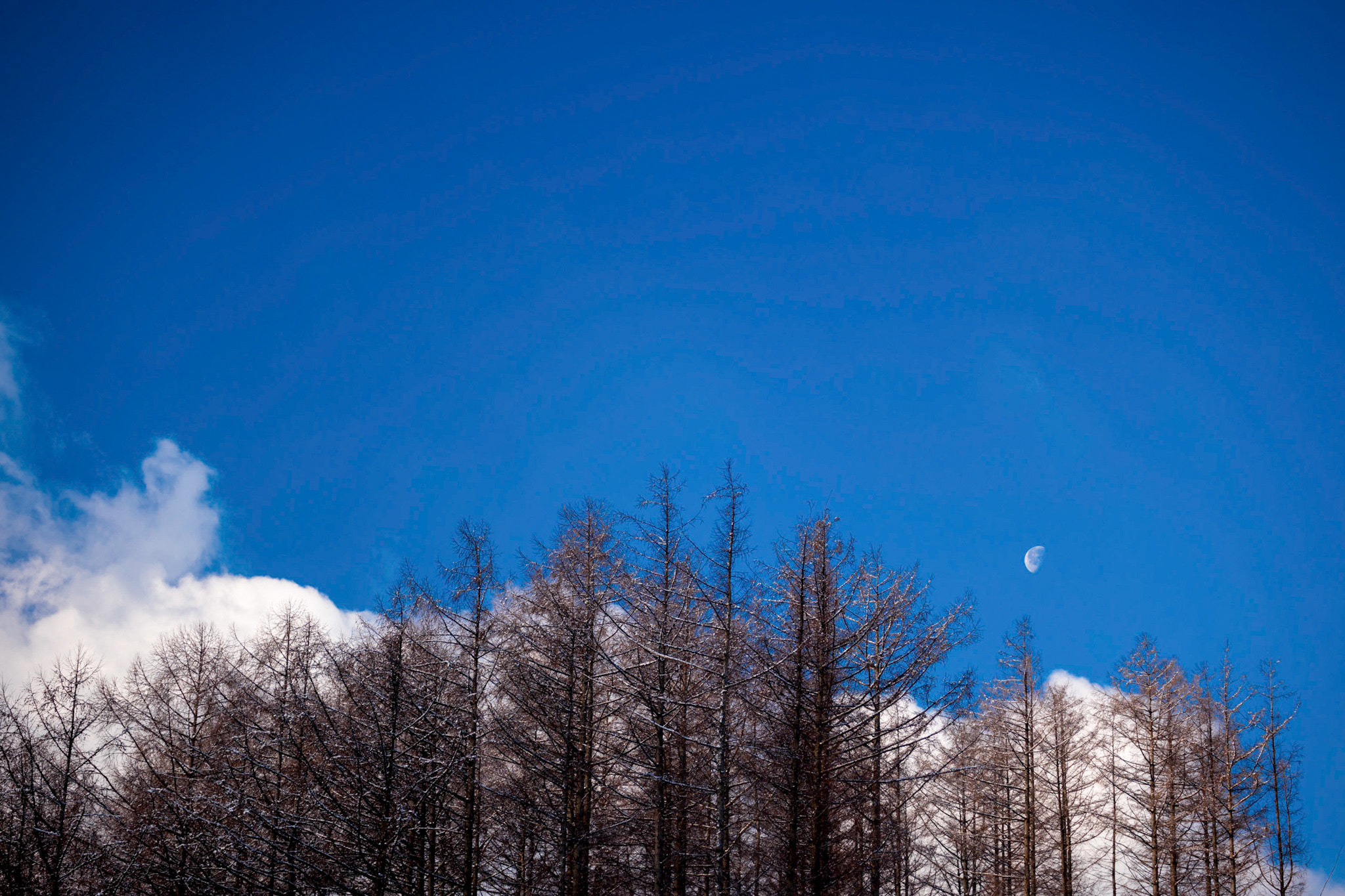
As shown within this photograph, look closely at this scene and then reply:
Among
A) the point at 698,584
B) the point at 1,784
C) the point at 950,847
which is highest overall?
the point at 698,584

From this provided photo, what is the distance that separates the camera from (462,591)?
56.9 ft

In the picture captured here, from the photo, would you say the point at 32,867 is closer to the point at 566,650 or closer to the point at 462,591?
the point at 462,591

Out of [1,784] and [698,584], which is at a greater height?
[698,584]

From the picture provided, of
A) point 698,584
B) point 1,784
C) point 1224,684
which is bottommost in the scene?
point 1,784

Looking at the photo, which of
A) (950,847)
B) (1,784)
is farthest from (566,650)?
(950,847)

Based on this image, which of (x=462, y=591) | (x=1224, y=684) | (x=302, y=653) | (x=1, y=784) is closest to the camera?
(x=462, y=591)

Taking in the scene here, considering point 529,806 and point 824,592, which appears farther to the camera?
point 824,592

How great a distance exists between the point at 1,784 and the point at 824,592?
18.7 m

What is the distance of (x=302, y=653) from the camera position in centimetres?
2186

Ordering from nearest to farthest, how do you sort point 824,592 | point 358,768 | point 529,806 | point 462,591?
1. point 358,768
2. point 529,806
3. point 824,592
4. point 462,591

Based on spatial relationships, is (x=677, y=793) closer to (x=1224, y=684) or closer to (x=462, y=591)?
(x=462, y=591)

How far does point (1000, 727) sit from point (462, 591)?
51.7 feet

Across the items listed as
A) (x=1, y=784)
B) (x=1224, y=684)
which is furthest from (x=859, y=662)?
(x=1, y=784)

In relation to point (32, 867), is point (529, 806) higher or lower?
higher
